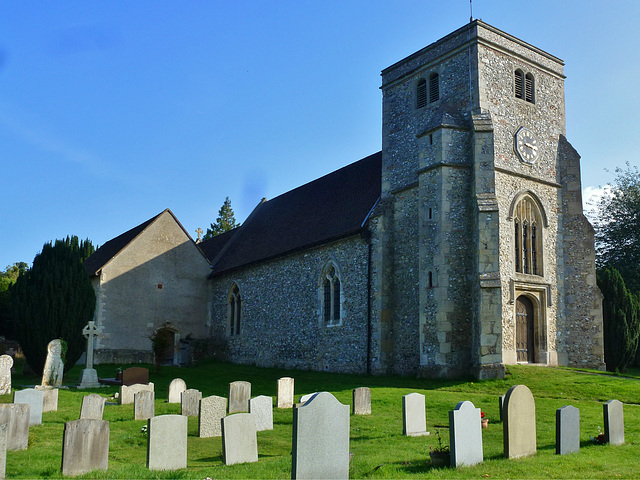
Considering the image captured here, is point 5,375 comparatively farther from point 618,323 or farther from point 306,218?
point 618,323

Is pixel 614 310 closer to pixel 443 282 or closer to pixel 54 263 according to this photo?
pixel 443 282

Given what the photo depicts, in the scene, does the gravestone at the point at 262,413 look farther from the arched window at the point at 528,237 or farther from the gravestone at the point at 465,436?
the arched window at the point at 528,237

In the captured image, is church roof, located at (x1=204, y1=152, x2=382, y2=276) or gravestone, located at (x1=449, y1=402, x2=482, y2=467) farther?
church roof, located at (x1=204, y1=152, x2=382, y2=276)

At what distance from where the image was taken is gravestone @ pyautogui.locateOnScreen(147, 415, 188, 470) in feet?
28.9

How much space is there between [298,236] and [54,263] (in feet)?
33.8

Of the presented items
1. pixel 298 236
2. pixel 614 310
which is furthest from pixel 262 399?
pixel 614 310

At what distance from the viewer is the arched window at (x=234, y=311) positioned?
31906 mm

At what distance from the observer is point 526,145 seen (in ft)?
74.7

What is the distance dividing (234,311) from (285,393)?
16948mm

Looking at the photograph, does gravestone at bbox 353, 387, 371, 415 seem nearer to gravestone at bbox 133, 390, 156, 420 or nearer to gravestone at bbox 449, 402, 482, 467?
gravestone at bbox 133, 390, 156, 420

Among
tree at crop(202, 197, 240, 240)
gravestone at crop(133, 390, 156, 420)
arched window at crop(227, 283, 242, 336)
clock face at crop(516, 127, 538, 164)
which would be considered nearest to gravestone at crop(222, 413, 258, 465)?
gravestone at crop(133, 390, 156, 420)

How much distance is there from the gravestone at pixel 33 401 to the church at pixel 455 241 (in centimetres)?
1186

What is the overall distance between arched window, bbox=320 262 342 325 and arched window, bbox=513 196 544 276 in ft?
22.6

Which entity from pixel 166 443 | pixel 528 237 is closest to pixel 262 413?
pixel 166 443
